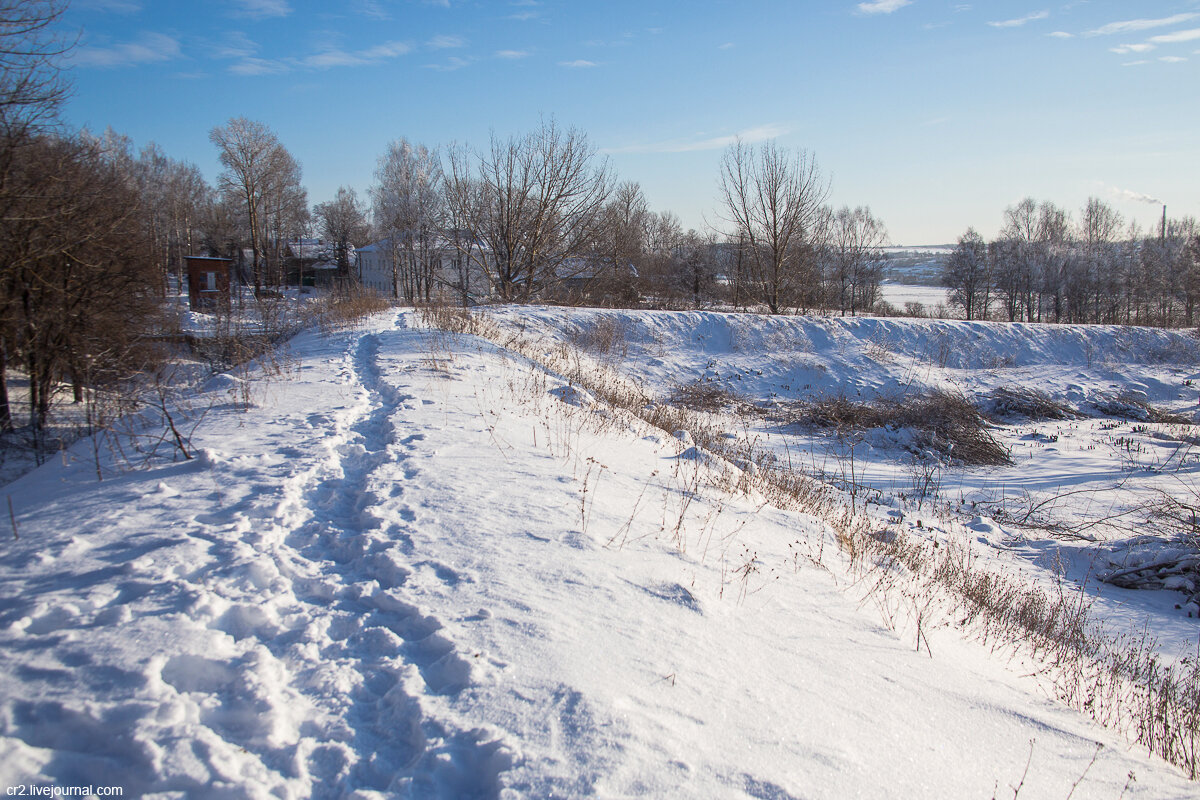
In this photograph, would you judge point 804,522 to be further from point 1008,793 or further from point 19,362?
point 19,362

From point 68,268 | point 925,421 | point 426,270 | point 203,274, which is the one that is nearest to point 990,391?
point 925,421

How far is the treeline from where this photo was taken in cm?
4519

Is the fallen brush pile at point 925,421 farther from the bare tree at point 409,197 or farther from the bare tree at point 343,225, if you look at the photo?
the bare tree at point 343,225

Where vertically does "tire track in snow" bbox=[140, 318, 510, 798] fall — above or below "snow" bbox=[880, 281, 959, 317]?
below

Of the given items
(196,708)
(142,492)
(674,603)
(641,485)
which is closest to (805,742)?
(674,603)

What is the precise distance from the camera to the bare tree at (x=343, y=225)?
5959cm

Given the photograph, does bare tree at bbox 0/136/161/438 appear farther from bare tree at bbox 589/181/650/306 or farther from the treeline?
the treeline

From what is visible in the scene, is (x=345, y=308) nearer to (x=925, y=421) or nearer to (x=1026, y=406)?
(x=925, y=421)

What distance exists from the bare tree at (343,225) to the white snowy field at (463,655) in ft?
198

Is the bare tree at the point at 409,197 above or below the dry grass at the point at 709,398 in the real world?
above

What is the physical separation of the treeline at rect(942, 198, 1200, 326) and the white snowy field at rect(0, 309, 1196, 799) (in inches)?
2061

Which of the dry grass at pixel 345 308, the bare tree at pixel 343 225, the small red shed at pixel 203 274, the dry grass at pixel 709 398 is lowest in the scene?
the dry grass at pixel 709 398

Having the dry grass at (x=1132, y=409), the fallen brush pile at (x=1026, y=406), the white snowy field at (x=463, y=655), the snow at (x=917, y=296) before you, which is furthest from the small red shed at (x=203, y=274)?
the snow at (x=917, y=296)

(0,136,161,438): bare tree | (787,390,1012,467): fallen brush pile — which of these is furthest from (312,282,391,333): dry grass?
(787,390,1012,467): fallen brush pile
